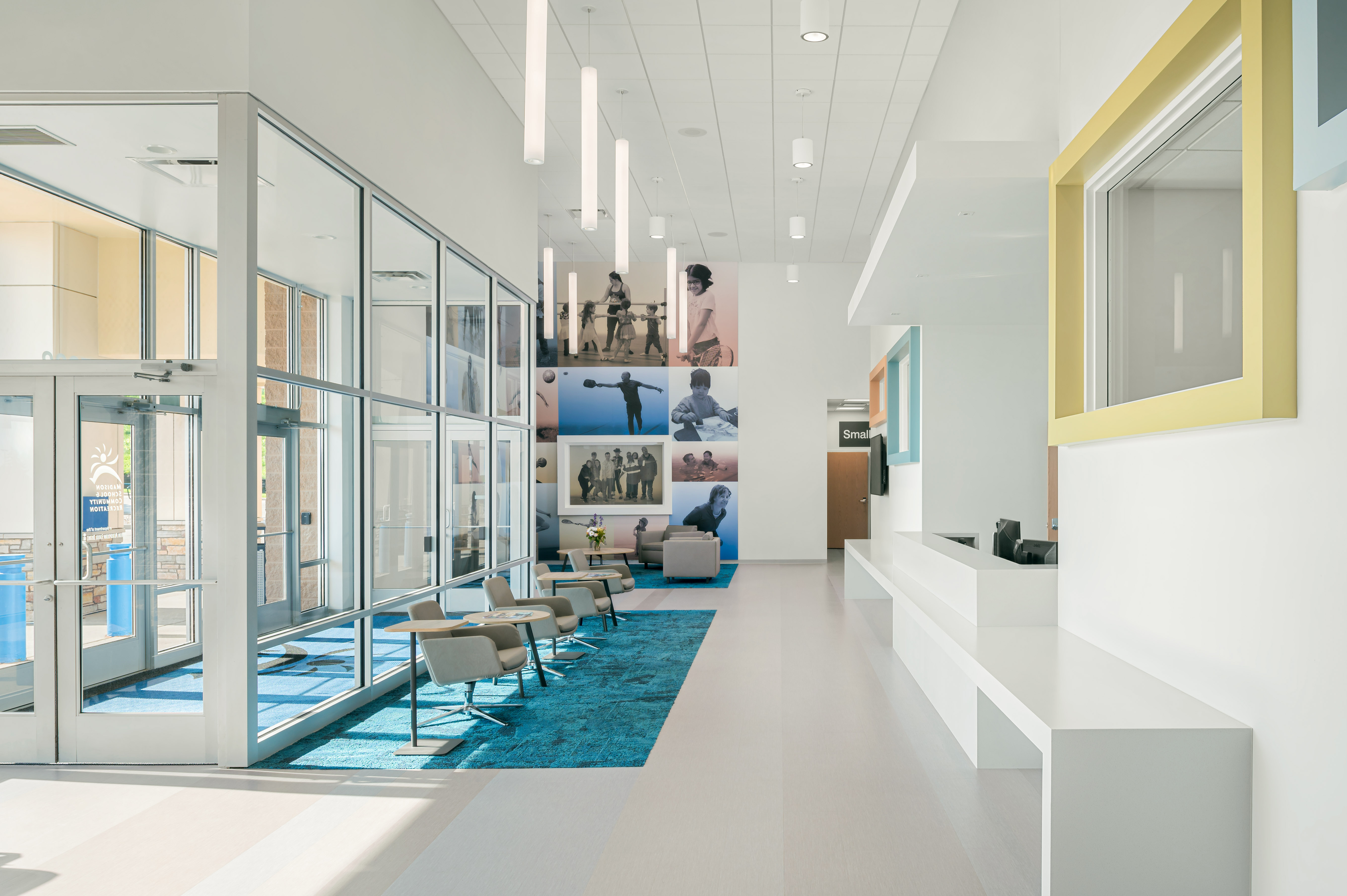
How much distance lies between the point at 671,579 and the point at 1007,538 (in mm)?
7269

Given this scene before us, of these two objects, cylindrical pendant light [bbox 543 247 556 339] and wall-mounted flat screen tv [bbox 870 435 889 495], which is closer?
cylindrical pendant light [bbox 543 247 556 339]

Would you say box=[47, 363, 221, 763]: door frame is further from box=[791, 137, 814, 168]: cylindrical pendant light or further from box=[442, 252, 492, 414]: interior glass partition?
box=[791, 137, 814, 168]: cylindrical pendant light

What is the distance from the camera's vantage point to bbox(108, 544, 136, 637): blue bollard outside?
15.3 ft

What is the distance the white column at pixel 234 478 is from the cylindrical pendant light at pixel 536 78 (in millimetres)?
1498

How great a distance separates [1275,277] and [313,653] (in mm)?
5237

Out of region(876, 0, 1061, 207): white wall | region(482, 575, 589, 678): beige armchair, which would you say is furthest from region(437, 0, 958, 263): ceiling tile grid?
region(482, 575, 589, 678): beige armchair

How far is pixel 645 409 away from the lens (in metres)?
15.1

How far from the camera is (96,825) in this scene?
3764mm

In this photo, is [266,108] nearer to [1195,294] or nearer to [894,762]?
[1195,294]

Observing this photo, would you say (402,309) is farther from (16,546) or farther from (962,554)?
(962,554)

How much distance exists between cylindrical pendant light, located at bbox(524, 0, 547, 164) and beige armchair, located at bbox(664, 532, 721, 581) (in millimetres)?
8397

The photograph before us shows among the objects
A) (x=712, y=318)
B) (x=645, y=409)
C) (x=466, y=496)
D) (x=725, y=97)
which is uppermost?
(x=725, y=97)

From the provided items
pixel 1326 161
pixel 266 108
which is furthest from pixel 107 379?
pixel 1326 161

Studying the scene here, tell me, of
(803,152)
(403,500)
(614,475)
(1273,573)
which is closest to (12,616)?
(403,500)
